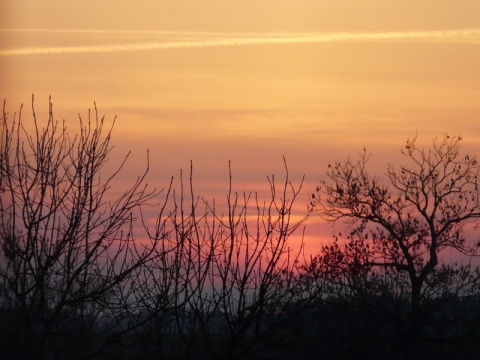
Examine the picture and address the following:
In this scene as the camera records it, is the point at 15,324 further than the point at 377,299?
No

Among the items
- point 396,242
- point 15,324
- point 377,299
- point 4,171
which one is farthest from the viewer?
point 396,242

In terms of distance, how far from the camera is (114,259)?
13141mm

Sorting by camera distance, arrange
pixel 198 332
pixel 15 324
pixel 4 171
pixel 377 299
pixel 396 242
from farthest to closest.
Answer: pixel 396 242
pixel 377 299
pixel 198 332
pixel 4 171
pixel 15 324

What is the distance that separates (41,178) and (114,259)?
1575 mm

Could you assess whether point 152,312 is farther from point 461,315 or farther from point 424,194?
point 424,194

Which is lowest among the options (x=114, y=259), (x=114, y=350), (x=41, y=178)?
(x=114, y=350)

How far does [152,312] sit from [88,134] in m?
2.75

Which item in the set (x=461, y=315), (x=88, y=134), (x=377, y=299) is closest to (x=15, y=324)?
(x=88, y=134)

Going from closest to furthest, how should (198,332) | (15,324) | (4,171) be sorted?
(15,324) → (4,171) → (198,332)

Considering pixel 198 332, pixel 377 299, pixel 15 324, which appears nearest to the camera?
pixel 15 324

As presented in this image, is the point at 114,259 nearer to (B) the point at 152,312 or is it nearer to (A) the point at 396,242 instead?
(B) the point at 152,312

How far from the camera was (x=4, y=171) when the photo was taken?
1259cm

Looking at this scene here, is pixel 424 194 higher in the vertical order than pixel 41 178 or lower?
higher

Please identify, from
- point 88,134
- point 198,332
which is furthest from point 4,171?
point 198,332
